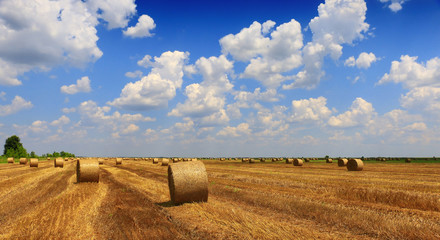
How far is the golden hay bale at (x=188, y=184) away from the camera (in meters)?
13.1

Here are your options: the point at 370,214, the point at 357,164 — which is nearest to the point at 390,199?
the point at 370,214

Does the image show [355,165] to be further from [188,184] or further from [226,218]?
[226,218]

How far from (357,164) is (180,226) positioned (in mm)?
31799

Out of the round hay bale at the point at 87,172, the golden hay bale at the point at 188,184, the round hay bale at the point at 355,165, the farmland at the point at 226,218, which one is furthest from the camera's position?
the round hay bale at the point at 355,165

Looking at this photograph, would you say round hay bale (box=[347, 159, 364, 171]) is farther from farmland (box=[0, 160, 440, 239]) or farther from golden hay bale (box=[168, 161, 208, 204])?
golden hay bale (box=[168, 161, 208, 204])

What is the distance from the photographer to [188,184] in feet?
43.7

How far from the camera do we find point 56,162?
44656 mm

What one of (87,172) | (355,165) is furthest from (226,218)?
(355,165)

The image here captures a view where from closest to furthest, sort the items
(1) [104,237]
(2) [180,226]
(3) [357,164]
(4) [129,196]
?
(1) [104,237] < (2) [180,226] < (4) [129,196] < (3) [357,164]

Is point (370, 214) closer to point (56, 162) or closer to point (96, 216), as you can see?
point (96, 216)

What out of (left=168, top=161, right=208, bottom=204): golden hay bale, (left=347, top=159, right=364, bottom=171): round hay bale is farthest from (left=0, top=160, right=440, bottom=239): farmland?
(left=347, top=159, right=364, bottom=171): round hay bale

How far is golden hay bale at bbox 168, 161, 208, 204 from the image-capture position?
1315cm

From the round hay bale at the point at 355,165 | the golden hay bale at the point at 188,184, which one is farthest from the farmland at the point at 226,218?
the round hay bale at the point at 355,165

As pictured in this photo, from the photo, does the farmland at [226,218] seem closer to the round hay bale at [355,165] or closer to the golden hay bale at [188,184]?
the golden hay bale at [188,184]
